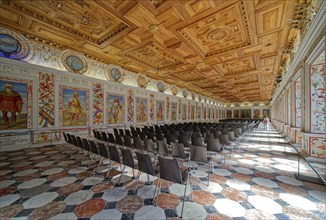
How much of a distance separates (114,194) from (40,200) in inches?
48.7

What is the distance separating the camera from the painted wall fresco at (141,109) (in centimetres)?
1039

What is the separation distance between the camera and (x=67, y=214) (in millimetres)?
2020

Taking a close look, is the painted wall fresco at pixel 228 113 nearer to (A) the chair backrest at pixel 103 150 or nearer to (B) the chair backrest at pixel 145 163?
(A) the chair backrest at pixel 103 150

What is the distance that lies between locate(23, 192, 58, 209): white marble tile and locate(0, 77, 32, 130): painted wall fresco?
15.3 feet

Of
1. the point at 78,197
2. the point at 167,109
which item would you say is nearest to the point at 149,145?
the point at 78,197

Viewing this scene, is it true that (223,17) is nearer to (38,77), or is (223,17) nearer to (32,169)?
(32,169)

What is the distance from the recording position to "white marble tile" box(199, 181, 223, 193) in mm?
2703

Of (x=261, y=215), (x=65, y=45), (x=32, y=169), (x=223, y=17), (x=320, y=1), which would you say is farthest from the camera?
(x=65, y=45)

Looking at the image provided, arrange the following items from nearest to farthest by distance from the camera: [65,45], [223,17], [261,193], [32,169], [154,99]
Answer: [261,193] < [32,169] < [223,17] < [65,45] < [154,99]

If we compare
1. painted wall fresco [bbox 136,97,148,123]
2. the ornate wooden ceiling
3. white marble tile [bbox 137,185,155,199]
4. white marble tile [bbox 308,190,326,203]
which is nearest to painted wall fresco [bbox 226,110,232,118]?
the ornate wooden ceiling

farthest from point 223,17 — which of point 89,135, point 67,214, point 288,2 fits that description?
point 89,135

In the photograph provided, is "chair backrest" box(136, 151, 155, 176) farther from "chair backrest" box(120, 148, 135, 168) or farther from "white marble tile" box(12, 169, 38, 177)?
"white marble tile" box(12, 169, 38, 177)

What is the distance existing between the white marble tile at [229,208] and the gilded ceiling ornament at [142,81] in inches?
378

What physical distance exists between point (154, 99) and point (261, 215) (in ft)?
34.4
